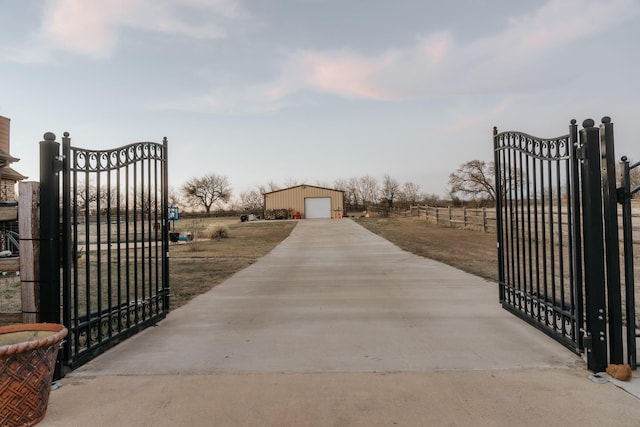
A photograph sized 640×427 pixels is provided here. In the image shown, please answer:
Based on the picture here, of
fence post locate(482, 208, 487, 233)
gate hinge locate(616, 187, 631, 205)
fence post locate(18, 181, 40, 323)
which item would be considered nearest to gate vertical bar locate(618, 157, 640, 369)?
gate hinge locate(616, 187, 631, 205)

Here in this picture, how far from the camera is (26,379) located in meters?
2.26

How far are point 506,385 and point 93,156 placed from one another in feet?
13.8

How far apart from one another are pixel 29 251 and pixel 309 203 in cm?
4110

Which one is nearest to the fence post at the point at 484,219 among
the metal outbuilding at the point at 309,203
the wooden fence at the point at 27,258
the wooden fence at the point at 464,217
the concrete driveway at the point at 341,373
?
the wooden fence at the point at 464,217

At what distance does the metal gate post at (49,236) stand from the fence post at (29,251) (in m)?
0.06

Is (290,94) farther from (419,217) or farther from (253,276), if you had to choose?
(419,217)

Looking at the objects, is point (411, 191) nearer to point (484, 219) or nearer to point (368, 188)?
point (368, 188)

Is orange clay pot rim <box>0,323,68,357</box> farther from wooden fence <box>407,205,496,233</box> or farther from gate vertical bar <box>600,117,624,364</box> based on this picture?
wooden fence <box>407,205,496,233</box>

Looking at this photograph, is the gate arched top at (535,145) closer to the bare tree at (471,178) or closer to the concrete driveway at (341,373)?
the concrete driveway at (341,373)

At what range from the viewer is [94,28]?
28.5ft

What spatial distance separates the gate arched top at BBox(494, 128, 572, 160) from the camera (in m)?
3.52

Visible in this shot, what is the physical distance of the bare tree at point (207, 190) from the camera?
62.3 meters

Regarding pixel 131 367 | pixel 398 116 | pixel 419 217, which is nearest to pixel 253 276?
pixel 131 367

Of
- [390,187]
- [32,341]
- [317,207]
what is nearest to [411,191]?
[390,187]
